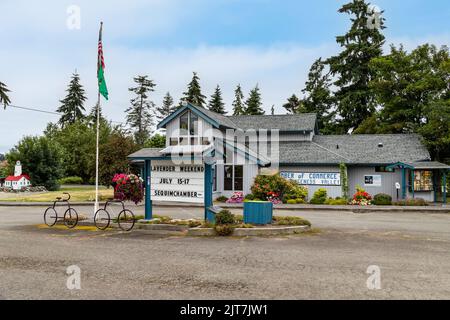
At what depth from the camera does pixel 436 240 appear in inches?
472

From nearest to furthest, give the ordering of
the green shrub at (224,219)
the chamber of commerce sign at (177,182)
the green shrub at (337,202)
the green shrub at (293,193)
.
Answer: the green shrub at (224,219) < the chamber of commerce sign at (177,182) < the green shrub at (337,202) < the green shrub at (293,193)

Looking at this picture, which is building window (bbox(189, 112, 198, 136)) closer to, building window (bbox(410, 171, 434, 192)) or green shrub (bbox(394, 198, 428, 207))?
green shrub (bbox(394, 198, 428, 207))

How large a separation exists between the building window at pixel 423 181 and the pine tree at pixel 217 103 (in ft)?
152

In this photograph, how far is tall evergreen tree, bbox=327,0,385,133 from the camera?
156 feet

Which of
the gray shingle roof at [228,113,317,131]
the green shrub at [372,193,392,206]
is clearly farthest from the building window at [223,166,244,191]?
the green shrub at [372,193,392,206]

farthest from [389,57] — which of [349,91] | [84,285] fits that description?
[84,285]

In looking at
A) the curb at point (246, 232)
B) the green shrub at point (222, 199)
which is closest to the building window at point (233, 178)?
the green shrub at point (222, 199)

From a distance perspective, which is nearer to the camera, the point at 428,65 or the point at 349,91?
the point at 428,65

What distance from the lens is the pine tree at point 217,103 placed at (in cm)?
6955

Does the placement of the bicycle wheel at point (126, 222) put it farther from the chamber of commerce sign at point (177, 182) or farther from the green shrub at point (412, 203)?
the green shrub at point (412, 203)

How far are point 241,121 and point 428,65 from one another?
1781 centimetres

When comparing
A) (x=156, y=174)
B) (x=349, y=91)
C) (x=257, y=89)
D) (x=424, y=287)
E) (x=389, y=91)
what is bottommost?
Answer: (x=424, y=287)

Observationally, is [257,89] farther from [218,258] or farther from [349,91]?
[218,258]

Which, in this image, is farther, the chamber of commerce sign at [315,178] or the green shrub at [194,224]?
the chamber of commerce sign at [315,178]
